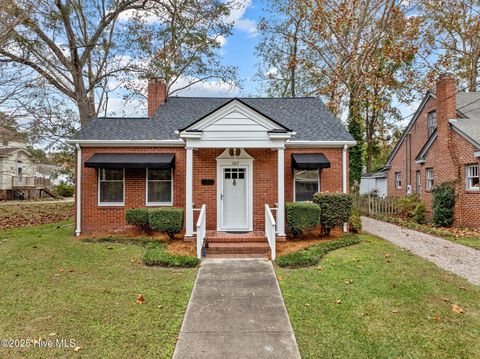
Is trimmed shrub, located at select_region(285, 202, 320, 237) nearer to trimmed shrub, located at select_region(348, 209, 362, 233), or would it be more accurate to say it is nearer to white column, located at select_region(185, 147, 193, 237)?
trimmed shrub, located at select_region(348, 209, 362, 233)

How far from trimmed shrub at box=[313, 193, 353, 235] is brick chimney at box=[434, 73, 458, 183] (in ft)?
23.8

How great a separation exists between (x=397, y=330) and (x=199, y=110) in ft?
36.6

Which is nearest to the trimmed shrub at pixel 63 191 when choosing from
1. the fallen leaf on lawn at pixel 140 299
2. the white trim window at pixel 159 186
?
the white trim window at pixel 159 186

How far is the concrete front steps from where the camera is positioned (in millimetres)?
8133

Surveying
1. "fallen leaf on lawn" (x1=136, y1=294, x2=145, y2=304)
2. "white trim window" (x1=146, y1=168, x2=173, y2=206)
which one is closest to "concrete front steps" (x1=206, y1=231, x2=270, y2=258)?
"white trim window" (x1=146, y1=168, x2=173, y2=206)

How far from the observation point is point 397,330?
160 inches

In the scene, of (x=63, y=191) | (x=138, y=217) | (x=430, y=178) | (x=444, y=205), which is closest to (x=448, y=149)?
(x=430, y=178)

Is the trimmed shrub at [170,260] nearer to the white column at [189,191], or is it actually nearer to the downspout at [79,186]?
the white column at [189,191]

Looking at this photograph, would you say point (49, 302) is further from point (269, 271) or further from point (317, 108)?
point (317, 108)

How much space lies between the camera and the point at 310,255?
24.4ft

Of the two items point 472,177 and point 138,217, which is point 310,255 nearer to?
point 138,217

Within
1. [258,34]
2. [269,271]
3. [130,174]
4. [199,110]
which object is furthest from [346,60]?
[269,271]

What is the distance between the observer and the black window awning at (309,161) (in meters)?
10.1

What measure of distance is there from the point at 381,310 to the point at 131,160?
28.9 ft
